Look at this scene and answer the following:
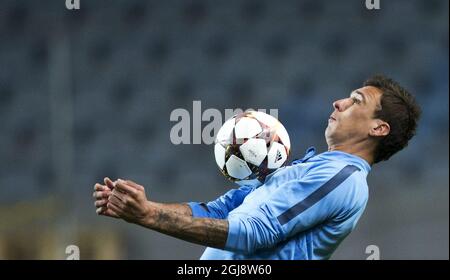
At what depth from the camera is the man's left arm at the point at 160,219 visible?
289cm

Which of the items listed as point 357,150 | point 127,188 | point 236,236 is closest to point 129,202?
point 127,188

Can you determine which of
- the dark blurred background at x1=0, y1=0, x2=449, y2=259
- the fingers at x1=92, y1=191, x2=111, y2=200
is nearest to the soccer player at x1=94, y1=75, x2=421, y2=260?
the fingers at x1=92, y1=191, x2=111, y2=200

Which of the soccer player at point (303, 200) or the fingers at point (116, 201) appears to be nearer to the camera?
the fingers at point (116, 201)

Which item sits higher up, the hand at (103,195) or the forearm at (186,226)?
the hand at (103,195)

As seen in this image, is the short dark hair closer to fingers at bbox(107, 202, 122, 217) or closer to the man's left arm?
the man's left arm

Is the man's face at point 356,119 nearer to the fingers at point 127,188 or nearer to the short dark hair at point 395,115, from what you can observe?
the short dark hair at point 395,115

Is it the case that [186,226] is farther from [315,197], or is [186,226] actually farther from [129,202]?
[315,197]

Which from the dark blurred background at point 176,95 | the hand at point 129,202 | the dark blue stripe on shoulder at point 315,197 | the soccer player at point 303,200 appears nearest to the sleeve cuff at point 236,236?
the soccer player at point 303,200

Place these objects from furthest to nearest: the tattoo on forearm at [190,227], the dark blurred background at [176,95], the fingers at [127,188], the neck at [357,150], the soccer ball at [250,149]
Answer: the dark blurred background at [176,95] → the neck at [357,150] → the soccer ball at [250,149] → the tattoo on forearm at [190,227] → the fingers at [127,188]

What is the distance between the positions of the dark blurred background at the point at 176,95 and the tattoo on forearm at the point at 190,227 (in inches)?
129

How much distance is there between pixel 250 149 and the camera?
11.4ft

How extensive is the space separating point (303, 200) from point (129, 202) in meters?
0.70

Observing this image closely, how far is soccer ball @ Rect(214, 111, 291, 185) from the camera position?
137 inches

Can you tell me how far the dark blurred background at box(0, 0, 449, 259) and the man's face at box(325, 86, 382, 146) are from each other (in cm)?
264
